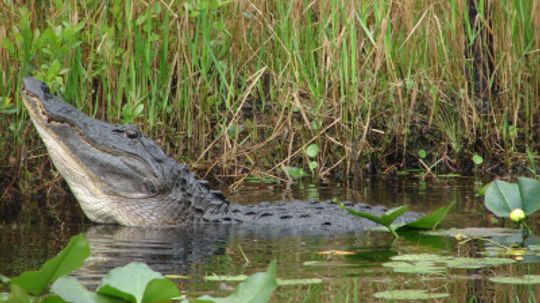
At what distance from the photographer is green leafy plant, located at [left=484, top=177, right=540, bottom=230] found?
5879 mm

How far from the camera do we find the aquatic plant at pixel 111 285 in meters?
3.15

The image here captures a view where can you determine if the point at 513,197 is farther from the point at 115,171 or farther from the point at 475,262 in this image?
the point at 115,171

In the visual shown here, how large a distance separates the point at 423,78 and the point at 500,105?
70 cm

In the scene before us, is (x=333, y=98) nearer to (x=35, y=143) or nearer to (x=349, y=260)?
(x=35, y=143)

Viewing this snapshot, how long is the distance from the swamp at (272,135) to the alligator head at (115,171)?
0.01m

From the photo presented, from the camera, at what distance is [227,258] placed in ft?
18.3

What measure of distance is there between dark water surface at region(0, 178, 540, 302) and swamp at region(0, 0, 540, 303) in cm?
3

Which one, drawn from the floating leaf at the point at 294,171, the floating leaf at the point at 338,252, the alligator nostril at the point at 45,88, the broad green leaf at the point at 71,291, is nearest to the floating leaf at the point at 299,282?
the floating leaf at the point at 338,252

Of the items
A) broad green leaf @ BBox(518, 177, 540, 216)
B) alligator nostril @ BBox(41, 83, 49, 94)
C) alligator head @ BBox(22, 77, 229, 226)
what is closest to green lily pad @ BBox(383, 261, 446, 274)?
broad green leaf @ BBox(518, 177, 540, 216)

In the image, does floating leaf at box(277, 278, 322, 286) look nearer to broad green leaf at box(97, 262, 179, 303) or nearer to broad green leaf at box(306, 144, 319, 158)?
broad green leaf at box(97, 262, 179, 303)

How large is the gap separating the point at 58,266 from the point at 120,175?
3992 millimetres

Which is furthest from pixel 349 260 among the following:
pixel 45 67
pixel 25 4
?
pixel 25 4

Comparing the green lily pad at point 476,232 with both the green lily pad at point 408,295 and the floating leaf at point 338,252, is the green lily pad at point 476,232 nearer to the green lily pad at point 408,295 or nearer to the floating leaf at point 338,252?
the floating leaf at point 338,252

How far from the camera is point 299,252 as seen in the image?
5719 millimetres
